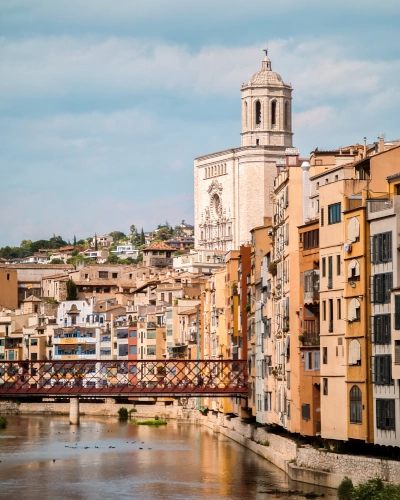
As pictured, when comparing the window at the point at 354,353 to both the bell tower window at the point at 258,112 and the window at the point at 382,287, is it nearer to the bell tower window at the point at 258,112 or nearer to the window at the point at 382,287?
the window at the point at 382,287

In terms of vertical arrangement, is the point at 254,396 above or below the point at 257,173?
below

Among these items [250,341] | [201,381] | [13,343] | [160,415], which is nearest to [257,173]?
[13,343]

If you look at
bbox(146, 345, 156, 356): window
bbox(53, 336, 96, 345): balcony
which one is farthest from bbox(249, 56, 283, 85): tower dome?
bbox(146, 345, 156, 356): window

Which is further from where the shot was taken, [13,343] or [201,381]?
[13,343]

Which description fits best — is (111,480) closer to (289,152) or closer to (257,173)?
(289,152)

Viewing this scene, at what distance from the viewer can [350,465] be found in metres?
45.4

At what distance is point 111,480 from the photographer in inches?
2296

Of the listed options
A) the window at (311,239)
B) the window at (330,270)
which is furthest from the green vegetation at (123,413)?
the window at (330,270)

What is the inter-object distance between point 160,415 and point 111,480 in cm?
4087

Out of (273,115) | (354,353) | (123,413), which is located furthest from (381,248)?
(273,115)

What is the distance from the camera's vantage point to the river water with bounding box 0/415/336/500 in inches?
2100

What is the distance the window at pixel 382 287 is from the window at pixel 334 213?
3.60 m

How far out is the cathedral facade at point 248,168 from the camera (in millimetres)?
185500

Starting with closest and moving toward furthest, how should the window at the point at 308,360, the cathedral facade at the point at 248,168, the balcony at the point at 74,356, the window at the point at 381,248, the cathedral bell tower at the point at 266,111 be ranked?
1. the window at the point at 381,248
2. the window at the point at 308,360
3. the balcony at the point at 74,356
4. the cathedral facade at the point at 248,168
5. the cathedral bell tower at the point at 266,111
